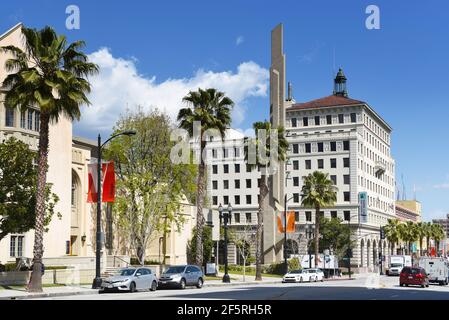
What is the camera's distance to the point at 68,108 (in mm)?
36062

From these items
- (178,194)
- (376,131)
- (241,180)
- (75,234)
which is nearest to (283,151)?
(178,194)

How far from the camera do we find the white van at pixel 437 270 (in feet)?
184

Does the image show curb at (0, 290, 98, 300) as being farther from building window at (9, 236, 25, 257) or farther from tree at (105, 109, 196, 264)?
tree at (105, 109, 196, 264)

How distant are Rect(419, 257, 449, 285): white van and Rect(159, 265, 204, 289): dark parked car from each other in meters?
22.9

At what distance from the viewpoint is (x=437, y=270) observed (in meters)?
56.6

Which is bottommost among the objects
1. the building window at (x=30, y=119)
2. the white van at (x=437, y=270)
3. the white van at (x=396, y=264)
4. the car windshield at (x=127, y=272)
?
the white van at (x=396, y=264)

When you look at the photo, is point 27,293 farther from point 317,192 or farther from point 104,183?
point 317,192

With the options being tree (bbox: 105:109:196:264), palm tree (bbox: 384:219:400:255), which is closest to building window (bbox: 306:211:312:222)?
palm tree (bbox: 384:219:400:255)

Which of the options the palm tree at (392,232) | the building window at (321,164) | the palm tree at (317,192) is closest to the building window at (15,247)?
the palm tree at (317,192)

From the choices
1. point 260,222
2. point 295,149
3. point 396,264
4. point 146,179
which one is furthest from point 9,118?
point 295,149

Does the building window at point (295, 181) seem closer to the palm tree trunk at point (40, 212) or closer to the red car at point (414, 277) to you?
the red car at point (414, 277)

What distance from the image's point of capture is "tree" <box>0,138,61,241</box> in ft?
125

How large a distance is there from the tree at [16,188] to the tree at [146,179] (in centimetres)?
1988
